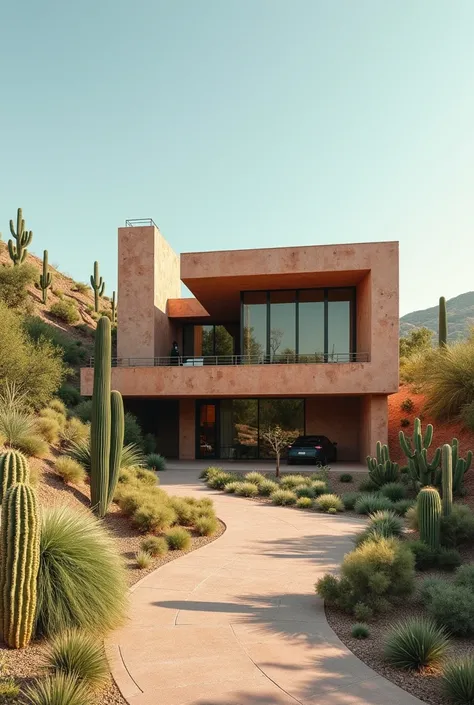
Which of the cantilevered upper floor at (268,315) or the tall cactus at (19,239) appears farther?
the tall cactus at (19,239)

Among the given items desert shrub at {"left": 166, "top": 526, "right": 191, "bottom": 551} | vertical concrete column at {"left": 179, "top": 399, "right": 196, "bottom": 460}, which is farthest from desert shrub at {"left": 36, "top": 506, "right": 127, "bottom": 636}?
vertical concrete column at {"left": 179, "top": 399, "right": 196, "bottom": 460}

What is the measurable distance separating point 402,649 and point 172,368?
18.0 metres

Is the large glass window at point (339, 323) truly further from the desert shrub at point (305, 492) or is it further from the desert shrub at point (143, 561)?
the desert shrub at point (143, 561)

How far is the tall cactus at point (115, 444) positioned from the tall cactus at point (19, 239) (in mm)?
28806

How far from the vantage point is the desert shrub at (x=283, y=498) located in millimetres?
14695

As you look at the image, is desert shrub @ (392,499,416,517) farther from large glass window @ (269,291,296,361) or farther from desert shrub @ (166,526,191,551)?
large glass window @ (269,291,296,361)

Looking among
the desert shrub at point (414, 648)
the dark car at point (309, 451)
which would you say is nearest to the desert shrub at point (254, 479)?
the dark car at point (309, 451)

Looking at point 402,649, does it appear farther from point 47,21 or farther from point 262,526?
point 47,21

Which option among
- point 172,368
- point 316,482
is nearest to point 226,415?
point 172,368

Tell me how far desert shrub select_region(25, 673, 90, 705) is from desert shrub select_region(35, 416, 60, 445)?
1098 centimetres

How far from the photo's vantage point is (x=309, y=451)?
21609 mm

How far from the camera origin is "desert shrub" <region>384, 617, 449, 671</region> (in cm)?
514

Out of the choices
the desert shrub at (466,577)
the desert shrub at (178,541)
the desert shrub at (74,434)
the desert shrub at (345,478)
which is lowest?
the desert shrub at (345,478)

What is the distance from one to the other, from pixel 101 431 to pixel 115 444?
0.54 m
